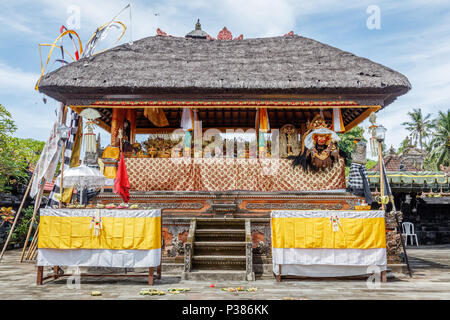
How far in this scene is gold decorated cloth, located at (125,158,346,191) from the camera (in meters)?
9.37

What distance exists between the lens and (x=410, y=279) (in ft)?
21.8

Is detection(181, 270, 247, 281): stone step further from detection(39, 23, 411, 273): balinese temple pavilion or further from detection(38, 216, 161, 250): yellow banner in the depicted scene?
detection(39, 23, 411, 273): balinese temple pavilion

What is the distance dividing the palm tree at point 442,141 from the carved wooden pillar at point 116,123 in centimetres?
3387

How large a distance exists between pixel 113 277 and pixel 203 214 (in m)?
2.80

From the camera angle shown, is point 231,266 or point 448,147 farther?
point 448,147

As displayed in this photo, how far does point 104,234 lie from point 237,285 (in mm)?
2445

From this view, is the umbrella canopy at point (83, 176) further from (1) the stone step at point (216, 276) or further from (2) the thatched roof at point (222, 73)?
(1) the stone step at point (216, 276)

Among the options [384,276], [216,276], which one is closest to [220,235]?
[216,276]

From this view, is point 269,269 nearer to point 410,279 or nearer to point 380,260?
point 380,260

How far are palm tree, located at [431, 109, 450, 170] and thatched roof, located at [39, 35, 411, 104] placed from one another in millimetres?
29933

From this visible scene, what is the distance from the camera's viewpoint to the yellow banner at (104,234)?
19.5 feet

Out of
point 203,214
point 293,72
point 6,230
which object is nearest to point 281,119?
point 293,72

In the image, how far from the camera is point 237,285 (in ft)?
19.1

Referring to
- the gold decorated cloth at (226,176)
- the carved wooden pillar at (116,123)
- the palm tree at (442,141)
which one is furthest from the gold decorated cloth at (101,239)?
the palm tree at (442,141)
